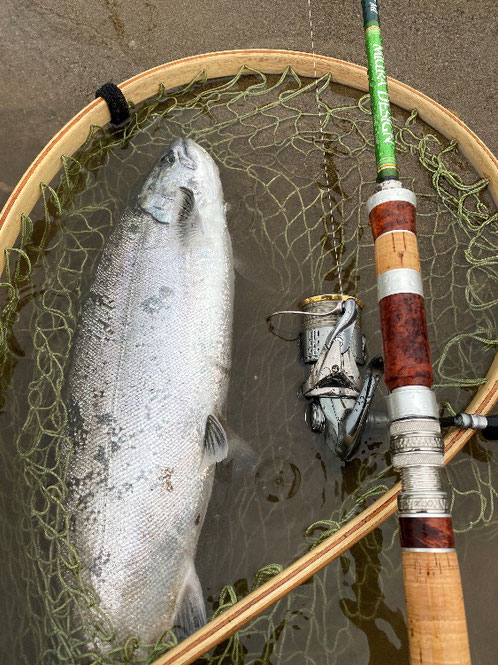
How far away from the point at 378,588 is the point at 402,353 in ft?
4.11

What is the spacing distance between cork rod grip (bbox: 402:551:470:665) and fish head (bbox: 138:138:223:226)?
195cm

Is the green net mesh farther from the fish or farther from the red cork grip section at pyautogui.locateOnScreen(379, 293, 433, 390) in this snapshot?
the red cork grip section at pyautogui.locateOnScreen(379, 293, 433, 390)

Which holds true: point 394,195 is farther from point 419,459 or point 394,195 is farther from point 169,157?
point 169,157

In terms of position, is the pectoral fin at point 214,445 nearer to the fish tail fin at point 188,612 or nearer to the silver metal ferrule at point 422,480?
the fish tail fin at point 188,612

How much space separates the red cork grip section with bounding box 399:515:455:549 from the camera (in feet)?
5.75

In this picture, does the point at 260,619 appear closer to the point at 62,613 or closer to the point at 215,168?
the point at 62,613

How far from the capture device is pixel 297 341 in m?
2.97

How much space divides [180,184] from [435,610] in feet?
7.35

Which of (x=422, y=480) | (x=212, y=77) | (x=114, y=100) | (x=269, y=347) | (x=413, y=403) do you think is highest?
(x=212, y=77)

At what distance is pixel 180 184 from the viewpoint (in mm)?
3006

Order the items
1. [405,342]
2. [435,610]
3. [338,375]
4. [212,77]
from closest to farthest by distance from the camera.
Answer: [435,610]
[405,342]
[338,375]
[212,77]

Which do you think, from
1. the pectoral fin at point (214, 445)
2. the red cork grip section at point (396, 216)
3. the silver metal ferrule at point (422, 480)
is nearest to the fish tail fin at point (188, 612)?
the pectoral fin at point (214, 445)

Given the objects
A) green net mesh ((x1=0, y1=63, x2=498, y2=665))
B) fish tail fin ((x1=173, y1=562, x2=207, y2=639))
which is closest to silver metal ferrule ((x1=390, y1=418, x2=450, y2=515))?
green net mesh ((x1=0, y1=63, x2=498, y2=665))

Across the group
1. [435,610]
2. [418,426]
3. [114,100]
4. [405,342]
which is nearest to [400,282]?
[405,342]
